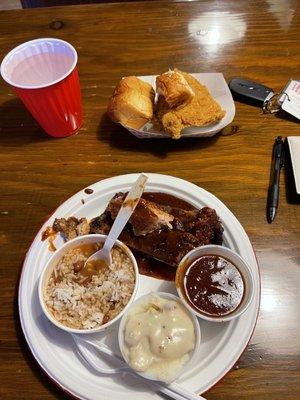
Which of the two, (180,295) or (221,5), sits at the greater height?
(221,5)

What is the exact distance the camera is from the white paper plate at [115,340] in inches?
50.7

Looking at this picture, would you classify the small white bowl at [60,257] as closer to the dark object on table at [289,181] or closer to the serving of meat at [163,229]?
the serving of meat at [163,229]

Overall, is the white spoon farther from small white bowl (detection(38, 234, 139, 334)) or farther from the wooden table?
the wooden table

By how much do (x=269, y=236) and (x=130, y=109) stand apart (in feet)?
2.99

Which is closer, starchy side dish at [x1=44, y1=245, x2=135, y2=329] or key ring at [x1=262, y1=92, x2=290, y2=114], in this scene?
starchy side dish at [x1=44, y1=245, x2=135, y2=329]

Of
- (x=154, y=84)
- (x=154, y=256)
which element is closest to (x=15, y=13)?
(x=154, y=84)

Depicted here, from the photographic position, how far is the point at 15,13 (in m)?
2.73

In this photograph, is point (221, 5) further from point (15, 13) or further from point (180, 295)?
point (180, 295)

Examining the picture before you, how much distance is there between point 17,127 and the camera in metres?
2.17

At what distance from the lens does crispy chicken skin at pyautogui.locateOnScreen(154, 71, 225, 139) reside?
6.22 ft

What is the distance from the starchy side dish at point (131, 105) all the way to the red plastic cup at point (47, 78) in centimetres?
22

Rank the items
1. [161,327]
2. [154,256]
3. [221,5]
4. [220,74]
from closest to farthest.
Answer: [161,327]
[154,256]
[220,74]
[221,5]

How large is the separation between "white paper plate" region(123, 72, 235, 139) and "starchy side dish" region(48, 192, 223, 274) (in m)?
0.45

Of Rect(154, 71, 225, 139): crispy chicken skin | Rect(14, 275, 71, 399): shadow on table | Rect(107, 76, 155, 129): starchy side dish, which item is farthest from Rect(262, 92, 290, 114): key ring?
Rect(14, 275, 71, 399): shadow on table
